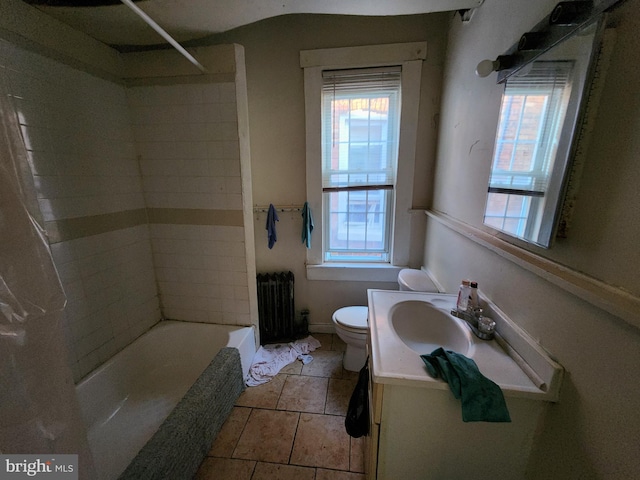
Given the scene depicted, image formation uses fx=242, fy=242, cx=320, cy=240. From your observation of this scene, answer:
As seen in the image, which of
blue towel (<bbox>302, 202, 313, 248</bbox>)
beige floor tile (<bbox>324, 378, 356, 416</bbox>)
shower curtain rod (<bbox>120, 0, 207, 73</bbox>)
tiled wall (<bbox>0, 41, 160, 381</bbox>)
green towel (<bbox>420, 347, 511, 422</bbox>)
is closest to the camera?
green towel (<bbox>420, 347, 511, 422</bbox>)

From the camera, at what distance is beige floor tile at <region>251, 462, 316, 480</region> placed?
1207 mm

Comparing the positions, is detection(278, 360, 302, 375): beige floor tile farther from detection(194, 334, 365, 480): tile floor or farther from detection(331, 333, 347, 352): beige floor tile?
detection(331, 333, 347, 352): beige floor tile

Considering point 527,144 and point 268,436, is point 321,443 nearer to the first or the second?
point 268,436

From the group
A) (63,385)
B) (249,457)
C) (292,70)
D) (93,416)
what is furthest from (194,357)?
(292,70)

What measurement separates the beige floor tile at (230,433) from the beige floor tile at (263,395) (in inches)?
2.1

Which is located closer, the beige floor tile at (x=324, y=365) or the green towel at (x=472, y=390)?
the green towel at (x=472, y=390)

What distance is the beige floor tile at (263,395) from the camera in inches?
63.3

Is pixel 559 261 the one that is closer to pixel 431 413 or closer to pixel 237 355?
pixel 431 413

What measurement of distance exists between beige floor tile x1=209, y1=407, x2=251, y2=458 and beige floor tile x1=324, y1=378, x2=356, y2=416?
525 millimetres

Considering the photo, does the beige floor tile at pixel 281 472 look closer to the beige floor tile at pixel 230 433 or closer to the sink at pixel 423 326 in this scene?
the beige floor tile at pixel 230 433

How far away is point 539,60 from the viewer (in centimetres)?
82

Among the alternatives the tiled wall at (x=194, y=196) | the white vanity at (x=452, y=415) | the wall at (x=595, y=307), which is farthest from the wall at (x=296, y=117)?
the white vanity at (x=452, y=415)

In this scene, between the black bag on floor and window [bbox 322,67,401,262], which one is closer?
the black bag on floor

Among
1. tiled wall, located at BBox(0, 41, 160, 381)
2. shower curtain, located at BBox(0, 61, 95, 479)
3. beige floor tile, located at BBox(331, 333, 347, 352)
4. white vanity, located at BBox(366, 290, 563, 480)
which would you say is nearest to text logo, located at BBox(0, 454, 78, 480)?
shower curtain, located at BBox(0, 61, 95, 479)
